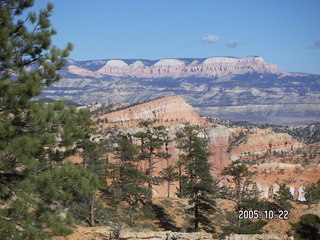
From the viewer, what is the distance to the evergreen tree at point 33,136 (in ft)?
40.2

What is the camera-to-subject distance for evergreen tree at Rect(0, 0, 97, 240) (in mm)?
12266

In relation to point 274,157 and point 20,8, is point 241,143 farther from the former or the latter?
point 20,8

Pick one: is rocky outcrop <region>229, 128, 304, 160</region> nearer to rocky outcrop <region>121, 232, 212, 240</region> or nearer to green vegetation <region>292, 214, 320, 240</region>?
green vegetation <region>292, 214, 320, 240</region>

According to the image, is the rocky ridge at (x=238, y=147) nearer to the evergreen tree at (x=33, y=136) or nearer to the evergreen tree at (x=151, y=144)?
the evergreen tree at (x=151, y=144)

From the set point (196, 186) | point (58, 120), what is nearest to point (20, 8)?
point (58, 120)

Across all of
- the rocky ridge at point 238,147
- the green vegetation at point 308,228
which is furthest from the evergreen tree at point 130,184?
the rocky ridge at point 238,147

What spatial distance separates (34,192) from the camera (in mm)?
12562

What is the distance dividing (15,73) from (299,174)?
10964cm

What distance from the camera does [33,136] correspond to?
1234 centimetres
